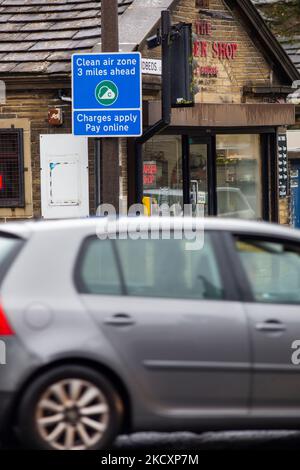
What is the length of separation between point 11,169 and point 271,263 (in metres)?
8.14

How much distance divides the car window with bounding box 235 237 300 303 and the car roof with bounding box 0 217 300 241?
0.07 meters

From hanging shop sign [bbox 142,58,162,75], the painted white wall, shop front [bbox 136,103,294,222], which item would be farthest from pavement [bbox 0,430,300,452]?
hanging shop sign [bbox 142,58,162,75]

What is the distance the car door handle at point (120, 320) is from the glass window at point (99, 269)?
0.60 ft

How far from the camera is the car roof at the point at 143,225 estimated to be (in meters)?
7.27

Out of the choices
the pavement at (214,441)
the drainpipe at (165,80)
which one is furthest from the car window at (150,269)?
the drainpipe at (165,80)

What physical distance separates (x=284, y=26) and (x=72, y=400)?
19653 mm

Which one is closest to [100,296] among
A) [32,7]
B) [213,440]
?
[213,440]

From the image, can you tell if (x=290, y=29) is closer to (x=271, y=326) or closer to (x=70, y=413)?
(x=271, y=326)

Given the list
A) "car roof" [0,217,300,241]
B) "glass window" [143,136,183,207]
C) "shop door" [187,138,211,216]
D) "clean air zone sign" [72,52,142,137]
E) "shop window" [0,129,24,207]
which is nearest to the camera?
"car roof" [0,217,300,241]

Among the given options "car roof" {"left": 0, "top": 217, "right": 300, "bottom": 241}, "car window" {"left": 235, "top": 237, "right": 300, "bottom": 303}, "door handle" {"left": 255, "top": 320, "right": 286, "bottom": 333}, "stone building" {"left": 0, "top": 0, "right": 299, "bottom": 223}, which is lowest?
"door handle" {"left": 255, "top": 320, "right": 286, "bottom": 333}

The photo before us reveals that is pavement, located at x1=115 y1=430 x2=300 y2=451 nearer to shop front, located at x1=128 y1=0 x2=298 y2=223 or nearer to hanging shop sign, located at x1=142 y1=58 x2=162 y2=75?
shop front, located at x1=128 y1=0 x2=298 y2=223

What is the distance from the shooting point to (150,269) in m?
7.23

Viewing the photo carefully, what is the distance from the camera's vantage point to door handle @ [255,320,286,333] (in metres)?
7.20

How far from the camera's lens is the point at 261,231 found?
24.4 feet
